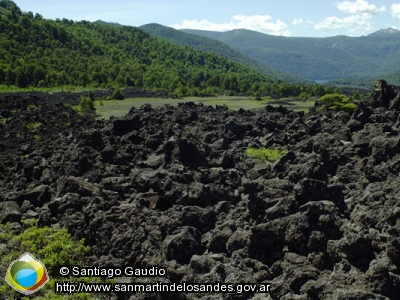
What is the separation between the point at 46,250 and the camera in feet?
48.9

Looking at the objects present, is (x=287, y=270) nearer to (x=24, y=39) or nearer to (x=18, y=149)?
(x=18, y=149)

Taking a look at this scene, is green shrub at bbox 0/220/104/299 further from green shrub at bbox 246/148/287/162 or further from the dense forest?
the dense forest

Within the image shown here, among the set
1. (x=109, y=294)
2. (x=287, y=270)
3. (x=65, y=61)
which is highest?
(x=65, y=61)

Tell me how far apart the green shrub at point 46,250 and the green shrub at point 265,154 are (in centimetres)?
1361

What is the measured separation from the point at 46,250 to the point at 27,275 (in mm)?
1545

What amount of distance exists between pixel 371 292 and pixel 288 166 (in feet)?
32.0

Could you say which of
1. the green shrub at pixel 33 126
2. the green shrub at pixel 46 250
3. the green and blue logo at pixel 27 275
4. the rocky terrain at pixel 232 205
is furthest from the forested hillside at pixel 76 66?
the green and blue logo at pixel 27 275

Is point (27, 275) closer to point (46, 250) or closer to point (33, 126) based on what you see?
point (46, 250)

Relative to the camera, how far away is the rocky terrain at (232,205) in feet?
36.9

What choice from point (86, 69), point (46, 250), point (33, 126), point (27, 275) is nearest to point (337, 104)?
point (33, 126)

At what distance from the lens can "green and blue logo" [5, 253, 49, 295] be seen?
513 inches

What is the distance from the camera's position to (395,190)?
45.2 ft

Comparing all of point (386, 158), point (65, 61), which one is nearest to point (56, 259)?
point (386, 158)

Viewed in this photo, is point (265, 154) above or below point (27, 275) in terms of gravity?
above
